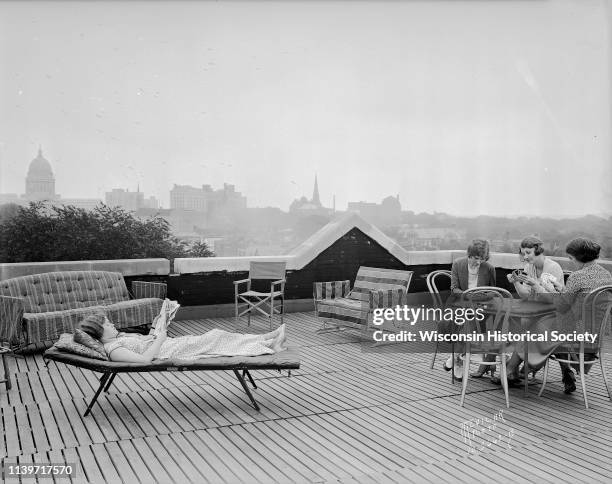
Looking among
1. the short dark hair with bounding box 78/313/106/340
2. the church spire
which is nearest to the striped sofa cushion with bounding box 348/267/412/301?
the short dark hair with bounding box 78/313/106/340

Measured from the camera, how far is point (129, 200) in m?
10.8

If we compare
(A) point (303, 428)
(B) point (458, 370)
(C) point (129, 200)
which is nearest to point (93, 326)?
(A) point (303, 428)

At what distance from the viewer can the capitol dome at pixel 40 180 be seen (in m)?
9.65

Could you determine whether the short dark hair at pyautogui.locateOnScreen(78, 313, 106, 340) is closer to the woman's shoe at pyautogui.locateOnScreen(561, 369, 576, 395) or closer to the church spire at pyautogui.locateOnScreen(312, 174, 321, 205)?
the woman's shoe at pyautogui.locateOnScreen(561, 369, 576, 395)

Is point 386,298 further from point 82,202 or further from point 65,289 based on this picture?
point 82,202

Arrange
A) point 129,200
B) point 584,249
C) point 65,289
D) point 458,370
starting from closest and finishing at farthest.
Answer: point 584,249, point 458,370, point 65,289, point 129,200

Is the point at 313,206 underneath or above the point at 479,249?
above

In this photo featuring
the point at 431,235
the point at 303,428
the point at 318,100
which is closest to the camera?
the point at 303,428

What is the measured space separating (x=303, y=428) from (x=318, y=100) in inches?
446

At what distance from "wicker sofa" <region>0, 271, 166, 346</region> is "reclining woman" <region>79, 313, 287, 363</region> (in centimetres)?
163

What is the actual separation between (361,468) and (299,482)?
363 mm

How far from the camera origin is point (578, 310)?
3.93 m

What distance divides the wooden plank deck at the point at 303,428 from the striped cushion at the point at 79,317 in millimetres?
476

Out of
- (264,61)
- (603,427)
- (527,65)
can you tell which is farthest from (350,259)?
(527,65)
